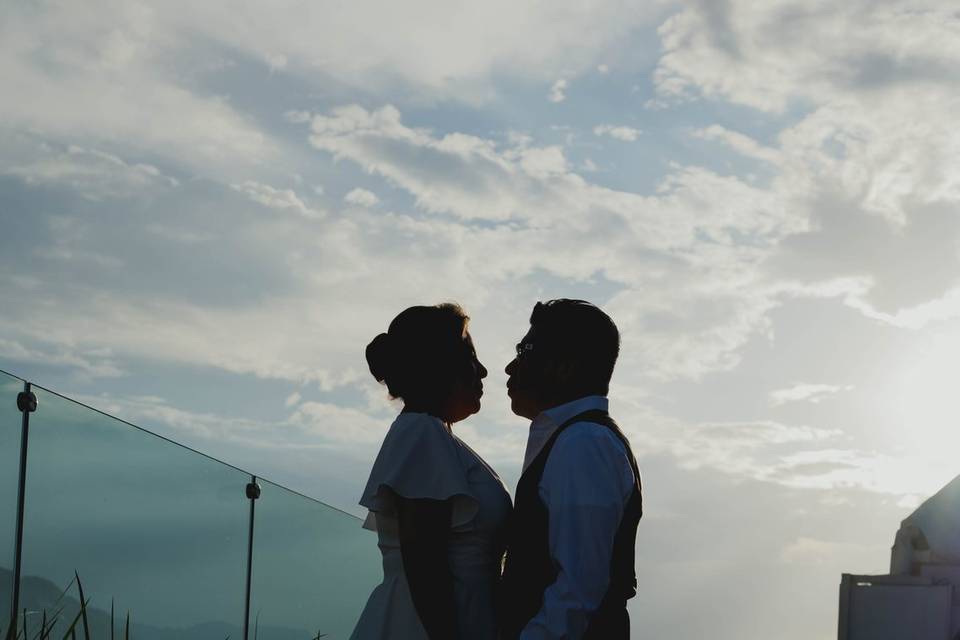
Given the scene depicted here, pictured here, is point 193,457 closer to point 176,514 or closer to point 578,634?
point 176,514

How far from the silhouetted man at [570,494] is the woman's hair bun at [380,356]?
1.27ft

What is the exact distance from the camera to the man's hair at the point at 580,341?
305 cm

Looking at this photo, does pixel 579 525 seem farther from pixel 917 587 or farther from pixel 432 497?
pixel 917 587

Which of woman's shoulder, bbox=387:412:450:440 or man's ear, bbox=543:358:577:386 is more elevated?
man's ear, bbox=543:358:577:386

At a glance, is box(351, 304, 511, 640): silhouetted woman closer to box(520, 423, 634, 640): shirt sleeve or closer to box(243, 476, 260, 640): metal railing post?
box(520, 423, 634, 640): shirt sleeve

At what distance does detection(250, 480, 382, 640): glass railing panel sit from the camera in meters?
5.94

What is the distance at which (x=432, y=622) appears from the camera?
3.16 metres

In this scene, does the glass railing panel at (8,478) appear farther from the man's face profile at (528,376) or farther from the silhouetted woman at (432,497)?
the man's face profile at (528,376)

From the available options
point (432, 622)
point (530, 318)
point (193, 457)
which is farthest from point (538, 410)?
point (193, 457)

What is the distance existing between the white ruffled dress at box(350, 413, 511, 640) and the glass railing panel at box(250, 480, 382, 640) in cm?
269

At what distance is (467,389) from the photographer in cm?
345

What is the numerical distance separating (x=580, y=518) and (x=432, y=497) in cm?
56

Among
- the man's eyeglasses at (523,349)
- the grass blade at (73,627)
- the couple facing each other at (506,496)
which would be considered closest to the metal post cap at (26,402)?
the grass blade at (73,627)

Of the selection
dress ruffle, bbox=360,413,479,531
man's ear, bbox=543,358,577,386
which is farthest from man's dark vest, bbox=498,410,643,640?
dress ruffle, bbox=360,413,479,531
